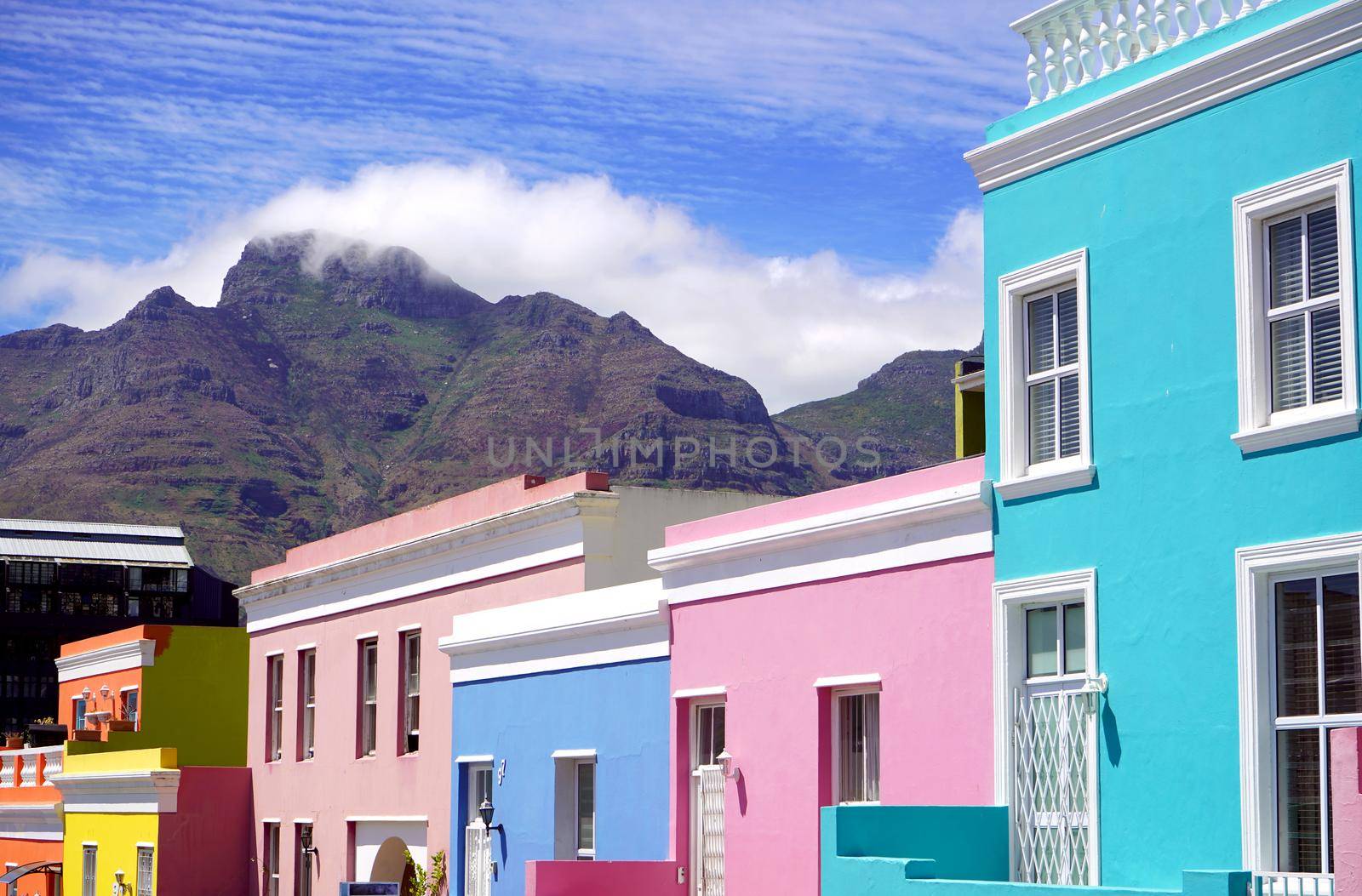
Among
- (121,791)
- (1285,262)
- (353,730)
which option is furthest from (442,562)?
(1285,262)

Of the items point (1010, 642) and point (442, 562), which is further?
point (442, 562)

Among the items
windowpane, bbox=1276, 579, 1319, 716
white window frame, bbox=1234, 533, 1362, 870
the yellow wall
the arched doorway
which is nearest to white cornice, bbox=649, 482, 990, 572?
white window frame, bbox=1234, 533, 1362, 870

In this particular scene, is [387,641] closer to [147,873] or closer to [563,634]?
[563,634]

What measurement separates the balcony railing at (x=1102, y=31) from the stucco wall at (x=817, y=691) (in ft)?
11.7

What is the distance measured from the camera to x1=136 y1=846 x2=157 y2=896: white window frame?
27.9 meters

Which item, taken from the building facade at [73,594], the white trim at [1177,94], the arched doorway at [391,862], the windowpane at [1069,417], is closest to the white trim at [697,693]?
the windowpane at [1069,417]

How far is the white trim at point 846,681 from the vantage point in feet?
47.1

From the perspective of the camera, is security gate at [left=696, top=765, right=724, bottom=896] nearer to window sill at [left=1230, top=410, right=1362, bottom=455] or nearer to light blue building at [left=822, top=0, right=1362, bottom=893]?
light blue building at [left=822, top=0, right=1362, bottom=893]

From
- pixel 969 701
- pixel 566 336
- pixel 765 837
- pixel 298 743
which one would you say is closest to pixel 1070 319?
pixel 969 701

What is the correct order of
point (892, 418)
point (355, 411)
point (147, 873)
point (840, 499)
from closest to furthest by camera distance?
point (840, 499), point (147, 873), point (892, 418), point (355, 411)

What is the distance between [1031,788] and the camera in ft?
41.6

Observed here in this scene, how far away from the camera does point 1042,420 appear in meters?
13.0

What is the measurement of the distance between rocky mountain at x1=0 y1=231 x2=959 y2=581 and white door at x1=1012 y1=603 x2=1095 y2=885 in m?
93.3

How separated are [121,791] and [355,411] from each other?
392 ft
